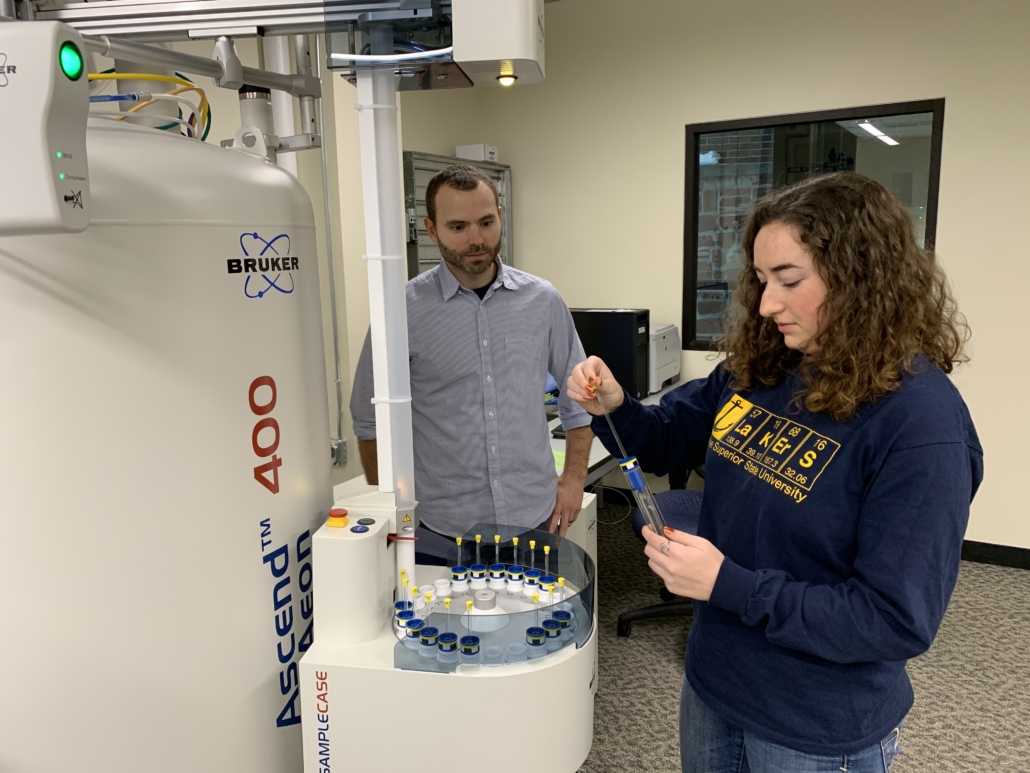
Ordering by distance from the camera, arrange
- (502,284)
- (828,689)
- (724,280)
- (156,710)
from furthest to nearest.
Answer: (724,280)
(502,284)
(828,689)
(156,710)

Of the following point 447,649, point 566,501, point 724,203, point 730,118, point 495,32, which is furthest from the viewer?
point 724,203

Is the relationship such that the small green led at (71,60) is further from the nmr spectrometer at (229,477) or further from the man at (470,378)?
the man at (470,378)

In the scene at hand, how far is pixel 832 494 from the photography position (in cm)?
99

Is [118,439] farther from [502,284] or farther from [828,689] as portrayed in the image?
[502,284]

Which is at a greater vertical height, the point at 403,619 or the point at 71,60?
the point at 71,60

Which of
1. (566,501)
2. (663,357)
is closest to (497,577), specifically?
(566,501)

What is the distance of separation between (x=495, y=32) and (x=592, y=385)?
61 centimetres

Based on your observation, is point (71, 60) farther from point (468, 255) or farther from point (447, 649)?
point (468, 255)

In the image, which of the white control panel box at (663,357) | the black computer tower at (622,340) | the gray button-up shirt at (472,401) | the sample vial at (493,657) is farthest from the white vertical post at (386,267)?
the white control panel box at (663,357)

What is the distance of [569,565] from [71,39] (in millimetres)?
876

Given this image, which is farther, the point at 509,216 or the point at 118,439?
the point at 509,216

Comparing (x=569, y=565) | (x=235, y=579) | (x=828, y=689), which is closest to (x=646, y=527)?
(x=569, y=565)

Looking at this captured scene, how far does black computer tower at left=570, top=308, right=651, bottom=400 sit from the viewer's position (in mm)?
3537

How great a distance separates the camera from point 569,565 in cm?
112
